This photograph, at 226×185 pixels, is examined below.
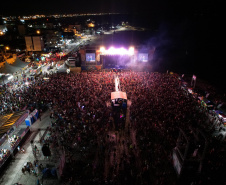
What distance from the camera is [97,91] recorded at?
19.2 metres

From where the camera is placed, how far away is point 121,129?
1434 centimetres

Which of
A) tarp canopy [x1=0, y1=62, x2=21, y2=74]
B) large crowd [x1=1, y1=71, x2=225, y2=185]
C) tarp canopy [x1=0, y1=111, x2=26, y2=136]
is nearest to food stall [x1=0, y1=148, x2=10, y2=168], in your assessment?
tarp canopy [x1=0, y1=111, x2=26, y2=136]

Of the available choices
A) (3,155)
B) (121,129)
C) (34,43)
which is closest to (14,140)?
(3,155)

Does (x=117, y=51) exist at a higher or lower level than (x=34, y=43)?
higher

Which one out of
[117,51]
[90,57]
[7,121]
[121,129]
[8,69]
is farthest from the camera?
[90,57]

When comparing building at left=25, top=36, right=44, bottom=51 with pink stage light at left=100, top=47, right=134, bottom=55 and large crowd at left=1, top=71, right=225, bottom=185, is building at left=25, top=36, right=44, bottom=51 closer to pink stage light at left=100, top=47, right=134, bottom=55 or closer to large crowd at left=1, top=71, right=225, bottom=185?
pink stage light at left=100, top=47, right=134, bottom=55

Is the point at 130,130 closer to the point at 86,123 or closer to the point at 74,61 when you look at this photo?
the point at 86,123

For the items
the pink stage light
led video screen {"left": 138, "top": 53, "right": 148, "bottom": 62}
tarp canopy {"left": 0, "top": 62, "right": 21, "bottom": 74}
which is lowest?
tarp canopy {"left": 0, "top": 62, "right": 21, "bottom": 74}

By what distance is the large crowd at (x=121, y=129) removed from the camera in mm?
10258

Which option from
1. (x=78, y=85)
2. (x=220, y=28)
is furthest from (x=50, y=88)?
(x=220, y=28)

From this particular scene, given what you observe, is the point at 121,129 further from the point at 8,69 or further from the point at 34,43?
the point at 34,43

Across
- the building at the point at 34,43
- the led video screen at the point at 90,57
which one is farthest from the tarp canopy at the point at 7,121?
the building at the point at 34,43

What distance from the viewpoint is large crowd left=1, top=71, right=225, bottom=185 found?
10.3m

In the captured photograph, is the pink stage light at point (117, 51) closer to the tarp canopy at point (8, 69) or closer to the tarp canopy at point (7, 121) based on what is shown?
the tarp canopy at point (8, 69)
